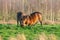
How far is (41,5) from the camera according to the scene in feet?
87.8

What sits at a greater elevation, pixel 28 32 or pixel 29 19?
pixel 29 19

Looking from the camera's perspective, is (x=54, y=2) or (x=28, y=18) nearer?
(x=28, y=18)

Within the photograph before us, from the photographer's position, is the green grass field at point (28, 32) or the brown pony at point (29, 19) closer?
the green grass field at point (28, 32)

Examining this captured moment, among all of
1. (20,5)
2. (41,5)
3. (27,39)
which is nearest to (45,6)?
(41,5)

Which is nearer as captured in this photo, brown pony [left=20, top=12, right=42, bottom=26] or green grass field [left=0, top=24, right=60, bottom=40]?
green grass field [left=0, top=24, right=60, bottom=40]

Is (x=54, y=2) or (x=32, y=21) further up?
(x=54, y=2)

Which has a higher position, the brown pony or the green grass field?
the brown pony

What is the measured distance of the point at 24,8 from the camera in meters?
26.5

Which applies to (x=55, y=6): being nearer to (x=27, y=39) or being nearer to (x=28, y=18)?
(x=28, y=18)

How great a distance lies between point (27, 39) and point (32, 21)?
19.3ft

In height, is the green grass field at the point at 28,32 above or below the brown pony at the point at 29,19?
below

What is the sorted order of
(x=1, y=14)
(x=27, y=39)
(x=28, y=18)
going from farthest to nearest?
(x=1, y=14), (x=28, y=18), (x=27, y=39)

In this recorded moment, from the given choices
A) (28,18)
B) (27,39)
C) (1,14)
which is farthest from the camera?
(1,14)

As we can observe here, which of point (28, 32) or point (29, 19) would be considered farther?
point (29, 19)
